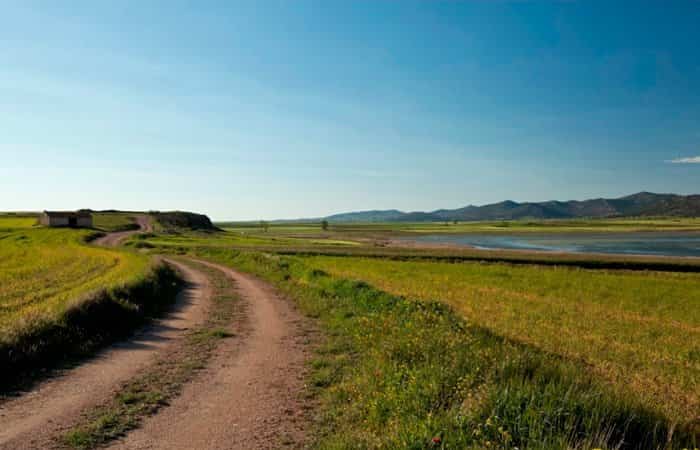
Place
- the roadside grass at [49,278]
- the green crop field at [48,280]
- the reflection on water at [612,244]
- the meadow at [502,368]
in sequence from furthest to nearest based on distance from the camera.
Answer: the reflection on water at [612,244] → the roadside grass at [49,278] → the green crop field at [48,280] → the meadow at [502,368]

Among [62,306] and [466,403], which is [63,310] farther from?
[466,403]

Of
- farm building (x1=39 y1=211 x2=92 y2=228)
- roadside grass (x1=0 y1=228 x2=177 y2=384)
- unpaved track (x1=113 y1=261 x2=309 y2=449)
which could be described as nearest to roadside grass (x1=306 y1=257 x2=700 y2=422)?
unpaved track (x1=113 y1=261 x2=309 y2=449)

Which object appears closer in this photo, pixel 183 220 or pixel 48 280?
pixel 48 280

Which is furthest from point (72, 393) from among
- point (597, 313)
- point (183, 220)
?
point (183, 220)

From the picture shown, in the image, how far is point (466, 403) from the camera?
20.7 ft

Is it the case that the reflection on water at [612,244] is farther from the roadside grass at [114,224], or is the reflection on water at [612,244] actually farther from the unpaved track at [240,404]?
the unpaved track at [240,404]

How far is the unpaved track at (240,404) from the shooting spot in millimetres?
6773

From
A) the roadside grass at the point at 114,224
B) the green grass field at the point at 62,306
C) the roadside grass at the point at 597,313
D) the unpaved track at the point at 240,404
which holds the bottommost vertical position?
the roadside grass at the point at 597,313

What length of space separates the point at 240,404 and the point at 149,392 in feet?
6.55

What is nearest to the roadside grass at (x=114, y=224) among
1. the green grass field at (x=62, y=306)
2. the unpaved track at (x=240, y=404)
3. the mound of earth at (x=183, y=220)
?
the mound of earth at (x=183, y=220)

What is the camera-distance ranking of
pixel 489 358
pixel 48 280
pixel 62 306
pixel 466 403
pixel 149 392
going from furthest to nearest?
pixel 48 280 < pixel 62 306 < pixel 149 392 < pixel 489 358 < pixel 466 403

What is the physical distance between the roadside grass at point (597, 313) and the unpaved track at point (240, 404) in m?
6.43

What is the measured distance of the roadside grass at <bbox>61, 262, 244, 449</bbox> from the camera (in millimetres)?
6828

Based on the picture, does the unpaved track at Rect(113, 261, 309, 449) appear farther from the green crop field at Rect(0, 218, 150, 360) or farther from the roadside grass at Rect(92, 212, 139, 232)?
the roadside grass at Rect(92, 212, 139, 232)
